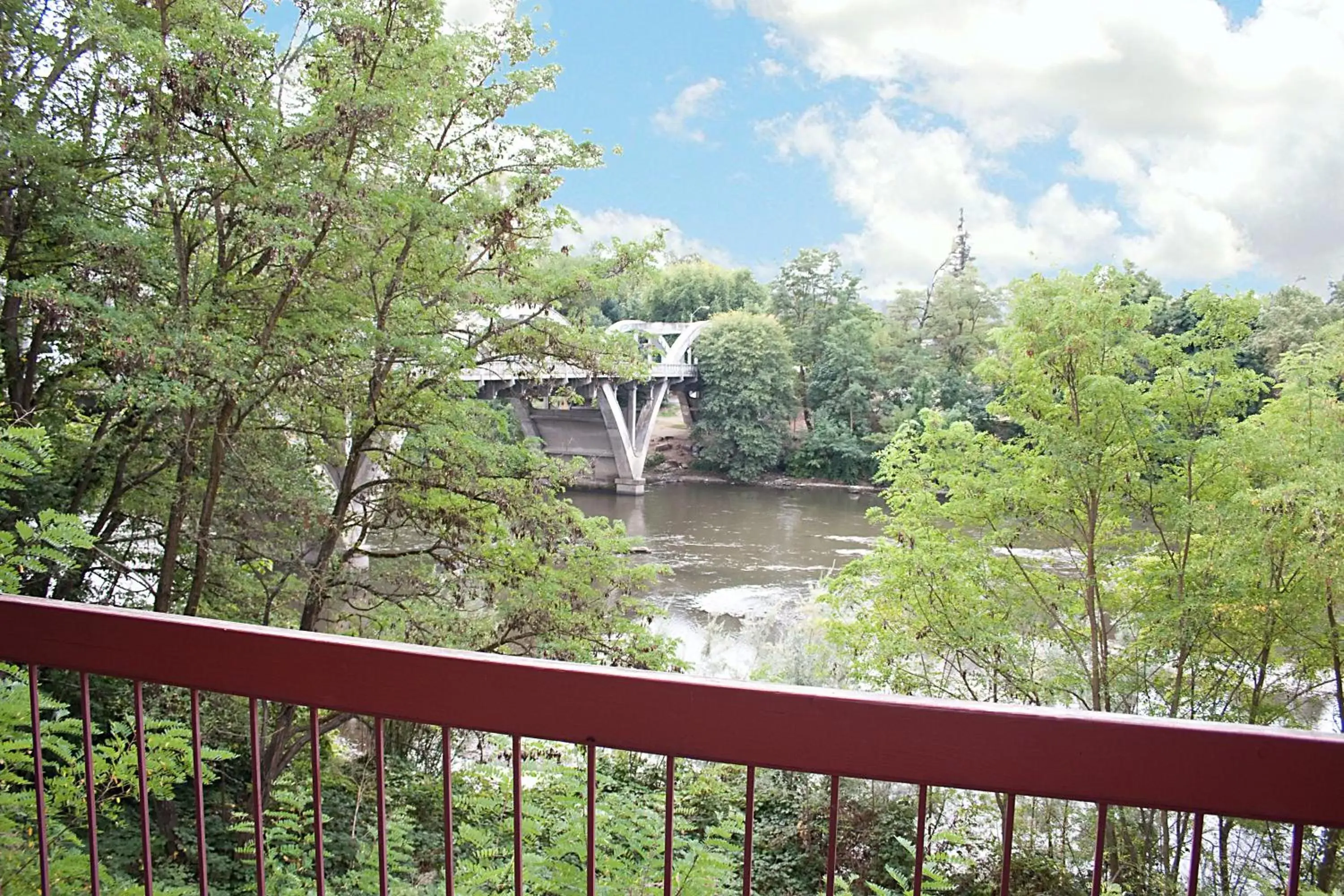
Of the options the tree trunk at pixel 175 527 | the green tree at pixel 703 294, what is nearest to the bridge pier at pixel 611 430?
the green tree at pixel 703 294

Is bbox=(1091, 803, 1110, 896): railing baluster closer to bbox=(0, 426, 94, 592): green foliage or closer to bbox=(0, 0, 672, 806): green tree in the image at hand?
bbox=(0, 426, 94, 592): green foliage

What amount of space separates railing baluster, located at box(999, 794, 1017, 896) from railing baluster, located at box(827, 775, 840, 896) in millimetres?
141

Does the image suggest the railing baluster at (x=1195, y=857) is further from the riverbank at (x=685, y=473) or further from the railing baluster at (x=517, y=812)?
the riverbank at (x=685, y=473)

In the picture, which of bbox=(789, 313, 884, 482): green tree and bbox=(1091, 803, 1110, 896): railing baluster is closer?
bbox=(1091, 803, 1110, 896): railing baluster

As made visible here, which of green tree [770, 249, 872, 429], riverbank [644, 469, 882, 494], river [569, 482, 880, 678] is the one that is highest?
green tree [770, 249, 872, 429]

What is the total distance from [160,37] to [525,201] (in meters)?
1.78

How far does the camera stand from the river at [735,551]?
955 centimetres

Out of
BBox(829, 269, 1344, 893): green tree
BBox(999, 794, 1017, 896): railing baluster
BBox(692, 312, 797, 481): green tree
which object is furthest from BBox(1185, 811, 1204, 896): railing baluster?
BBox(692, 312, 797, 481): green tree

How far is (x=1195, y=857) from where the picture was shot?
86 cm

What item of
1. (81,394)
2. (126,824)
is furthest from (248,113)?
(126,824)

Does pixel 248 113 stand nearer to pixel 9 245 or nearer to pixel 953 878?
pixel 9 245

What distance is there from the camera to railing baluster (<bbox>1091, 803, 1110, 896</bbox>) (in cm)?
73

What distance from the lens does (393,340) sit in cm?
435

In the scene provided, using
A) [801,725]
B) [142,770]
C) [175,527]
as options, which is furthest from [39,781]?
[175,527]
